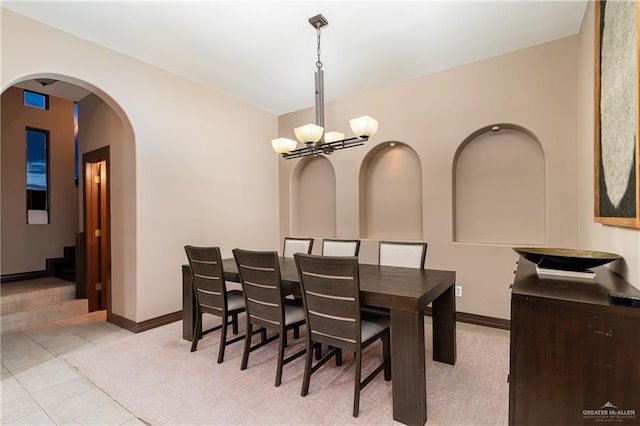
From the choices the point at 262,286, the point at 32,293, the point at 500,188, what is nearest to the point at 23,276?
the point at 32,293

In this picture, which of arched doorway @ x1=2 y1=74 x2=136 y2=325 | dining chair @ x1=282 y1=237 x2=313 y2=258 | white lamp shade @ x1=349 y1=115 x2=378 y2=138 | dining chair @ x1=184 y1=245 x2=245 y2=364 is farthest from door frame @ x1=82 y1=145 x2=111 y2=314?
white lamp shade @ x1=349 y1=115 x2=378 y2=138

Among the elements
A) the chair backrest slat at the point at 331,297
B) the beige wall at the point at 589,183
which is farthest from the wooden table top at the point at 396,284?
the beige wall at the point at 589,183

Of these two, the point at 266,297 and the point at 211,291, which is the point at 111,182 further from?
the point at 266,297

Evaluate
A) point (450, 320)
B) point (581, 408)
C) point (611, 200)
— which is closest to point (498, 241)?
point (450, 320)

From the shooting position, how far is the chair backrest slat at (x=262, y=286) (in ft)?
7.59

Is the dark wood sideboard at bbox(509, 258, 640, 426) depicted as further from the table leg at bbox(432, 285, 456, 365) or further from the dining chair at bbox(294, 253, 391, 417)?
the table leg at bbox(432, 285, 456, 365)

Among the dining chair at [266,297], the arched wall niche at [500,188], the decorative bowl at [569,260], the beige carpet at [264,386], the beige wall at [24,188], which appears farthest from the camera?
the beige wall at [24,188]

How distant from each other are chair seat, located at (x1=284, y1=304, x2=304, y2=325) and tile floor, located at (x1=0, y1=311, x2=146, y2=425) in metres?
1.12

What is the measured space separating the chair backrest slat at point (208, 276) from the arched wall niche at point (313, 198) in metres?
2.43

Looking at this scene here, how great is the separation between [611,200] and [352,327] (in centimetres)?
174

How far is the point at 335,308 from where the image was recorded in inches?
80.1

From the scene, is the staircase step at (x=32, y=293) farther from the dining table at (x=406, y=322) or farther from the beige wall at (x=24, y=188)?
the dining table at (x=406, y=322)

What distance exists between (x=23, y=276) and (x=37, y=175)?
1.61 m

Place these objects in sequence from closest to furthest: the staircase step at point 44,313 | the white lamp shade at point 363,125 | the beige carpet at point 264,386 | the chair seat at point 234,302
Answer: the beige carpet at point 264,386 < the white lamp shade at point 363,125 < the chair seat at point 234,302 < the staircase step at point 44,313
